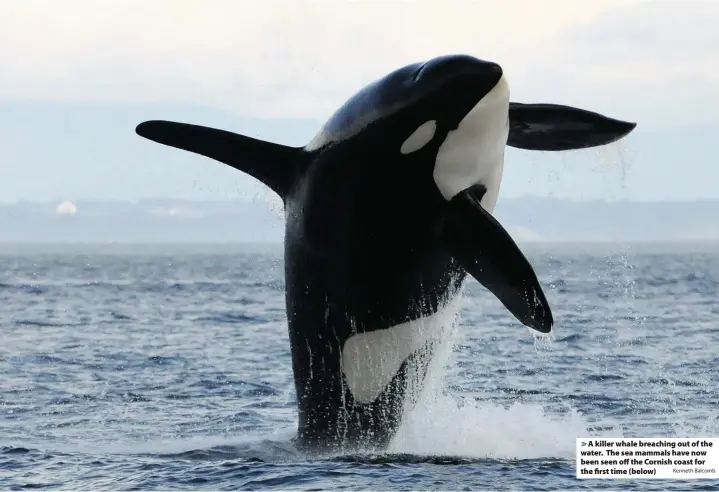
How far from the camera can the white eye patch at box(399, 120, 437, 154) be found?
1226cm

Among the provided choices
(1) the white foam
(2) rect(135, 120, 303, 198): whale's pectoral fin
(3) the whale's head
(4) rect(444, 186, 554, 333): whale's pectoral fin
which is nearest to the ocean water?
(1) the white foam

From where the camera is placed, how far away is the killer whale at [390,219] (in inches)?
484

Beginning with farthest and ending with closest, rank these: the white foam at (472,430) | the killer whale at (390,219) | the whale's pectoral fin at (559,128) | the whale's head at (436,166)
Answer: the white foam at (472,430) < the whale's pectoral fin at (559,128) < the killer whale at (390,219) < the whale's head at (436,166)

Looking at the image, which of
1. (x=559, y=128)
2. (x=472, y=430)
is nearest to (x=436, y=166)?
(x=559, y=128)

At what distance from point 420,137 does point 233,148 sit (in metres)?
2.19

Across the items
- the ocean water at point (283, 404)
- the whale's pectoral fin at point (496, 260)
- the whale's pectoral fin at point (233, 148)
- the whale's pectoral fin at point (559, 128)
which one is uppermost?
the whale's pectoral fin at point (559, 128)

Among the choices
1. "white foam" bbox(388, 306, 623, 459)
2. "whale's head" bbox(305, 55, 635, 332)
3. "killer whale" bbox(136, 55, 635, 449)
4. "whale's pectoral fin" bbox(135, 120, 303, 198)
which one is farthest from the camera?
"white foam" bbox(388, 306, 623, 459)

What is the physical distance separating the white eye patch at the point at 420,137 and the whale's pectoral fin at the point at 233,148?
55.1 inches

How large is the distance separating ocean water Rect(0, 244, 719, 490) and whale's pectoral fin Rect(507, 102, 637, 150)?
2.93 metres

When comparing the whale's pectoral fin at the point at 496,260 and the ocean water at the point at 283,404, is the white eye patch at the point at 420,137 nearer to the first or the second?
the whale's pectoral fin at the point at 496,260

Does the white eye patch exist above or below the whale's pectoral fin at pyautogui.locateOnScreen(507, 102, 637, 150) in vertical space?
below

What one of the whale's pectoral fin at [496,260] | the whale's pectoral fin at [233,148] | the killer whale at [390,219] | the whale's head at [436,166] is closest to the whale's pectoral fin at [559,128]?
the killer whale at [390,219]

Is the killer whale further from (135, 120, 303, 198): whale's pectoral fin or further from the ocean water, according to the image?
the ocean water

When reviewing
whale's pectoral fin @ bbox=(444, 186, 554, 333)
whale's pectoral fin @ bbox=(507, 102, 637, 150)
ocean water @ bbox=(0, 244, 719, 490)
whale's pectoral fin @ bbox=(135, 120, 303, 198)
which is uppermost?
whale's pectoral fin @ bbox=(507, 102, 637, 150)
